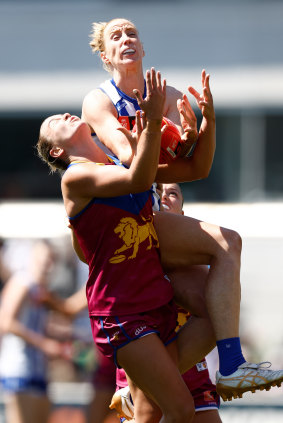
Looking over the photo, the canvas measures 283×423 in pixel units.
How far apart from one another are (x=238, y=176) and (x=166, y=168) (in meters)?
10.9

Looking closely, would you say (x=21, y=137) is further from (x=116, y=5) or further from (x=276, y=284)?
(x=276, y=284)

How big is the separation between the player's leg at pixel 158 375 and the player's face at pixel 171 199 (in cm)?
127

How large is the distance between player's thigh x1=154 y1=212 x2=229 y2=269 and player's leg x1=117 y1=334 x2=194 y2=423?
1.35 ft

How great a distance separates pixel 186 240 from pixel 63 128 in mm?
785

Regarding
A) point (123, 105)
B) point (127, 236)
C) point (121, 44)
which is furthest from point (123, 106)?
point (127, 236)

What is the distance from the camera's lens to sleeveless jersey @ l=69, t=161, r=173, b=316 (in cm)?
401

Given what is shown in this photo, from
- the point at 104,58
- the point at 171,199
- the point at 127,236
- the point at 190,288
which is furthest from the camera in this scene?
the point at 171,199

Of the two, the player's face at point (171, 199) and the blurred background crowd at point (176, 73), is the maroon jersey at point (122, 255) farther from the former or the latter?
the blurred background crowd at point (176, 73)

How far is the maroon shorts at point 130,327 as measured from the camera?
3971 mm

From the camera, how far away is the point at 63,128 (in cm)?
416

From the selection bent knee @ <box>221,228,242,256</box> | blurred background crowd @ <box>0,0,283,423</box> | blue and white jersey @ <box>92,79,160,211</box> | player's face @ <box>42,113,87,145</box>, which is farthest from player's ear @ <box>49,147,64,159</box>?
blurred background crowd @ <box>0,0,283,423</box>

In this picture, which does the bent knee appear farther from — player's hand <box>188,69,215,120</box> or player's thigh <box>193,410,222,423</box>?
player's thigh <box>193,410,222,423</box>

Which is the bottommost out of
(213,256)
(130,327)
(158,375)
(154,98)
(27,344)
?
(27,344)

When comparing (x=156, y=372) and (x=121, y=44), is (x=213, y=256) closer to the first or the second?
(x=156, y=372)
